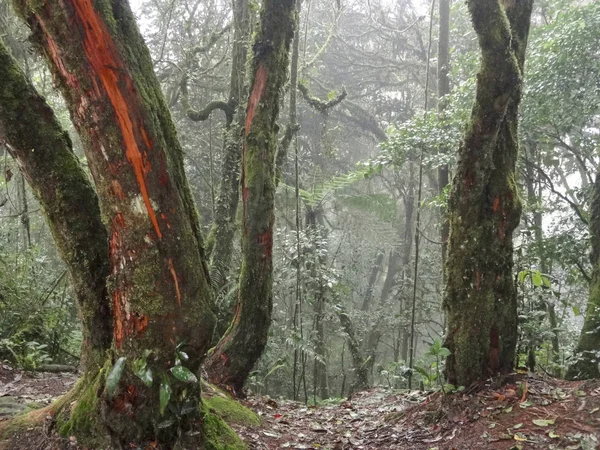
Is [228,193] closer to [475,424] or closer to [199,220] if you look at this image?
[199,220]

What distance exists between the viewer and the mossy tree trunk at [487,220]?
4062 millimetres

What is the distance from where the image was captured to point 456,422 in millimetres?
3857

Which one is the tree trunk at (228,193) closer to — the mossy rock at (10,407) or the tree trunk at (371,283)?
the mossy rock at (10,407)

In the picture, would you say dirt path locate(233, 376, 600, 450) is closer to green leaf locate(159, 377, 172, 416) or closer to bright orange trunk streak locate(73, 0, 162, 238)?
green leaf locate(159, 377, 172, 416)

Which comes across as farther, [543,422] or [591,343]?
[591,343]

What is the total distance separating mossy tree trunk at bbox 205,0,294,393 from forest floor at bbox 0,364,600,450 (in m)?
0.56

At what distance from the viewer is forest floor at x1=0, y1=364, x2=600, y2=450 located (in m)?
3.27

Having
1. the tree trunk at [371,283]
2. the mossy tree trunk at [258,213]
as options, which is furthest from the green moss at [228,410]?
the tree trunk at [371,283]

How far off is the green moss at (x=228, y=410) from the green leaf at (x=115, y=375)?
5.15ft

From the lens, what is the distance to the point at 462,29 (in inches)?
503

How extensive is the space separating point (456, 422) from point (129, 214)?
2884 millimetres

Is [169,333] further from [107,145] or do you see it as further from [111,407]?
[107,145]

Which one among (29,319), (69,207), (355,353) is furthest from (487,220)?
(355,353)

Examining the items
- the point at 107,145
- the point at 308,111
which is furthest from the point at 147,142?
the point at 308,111
